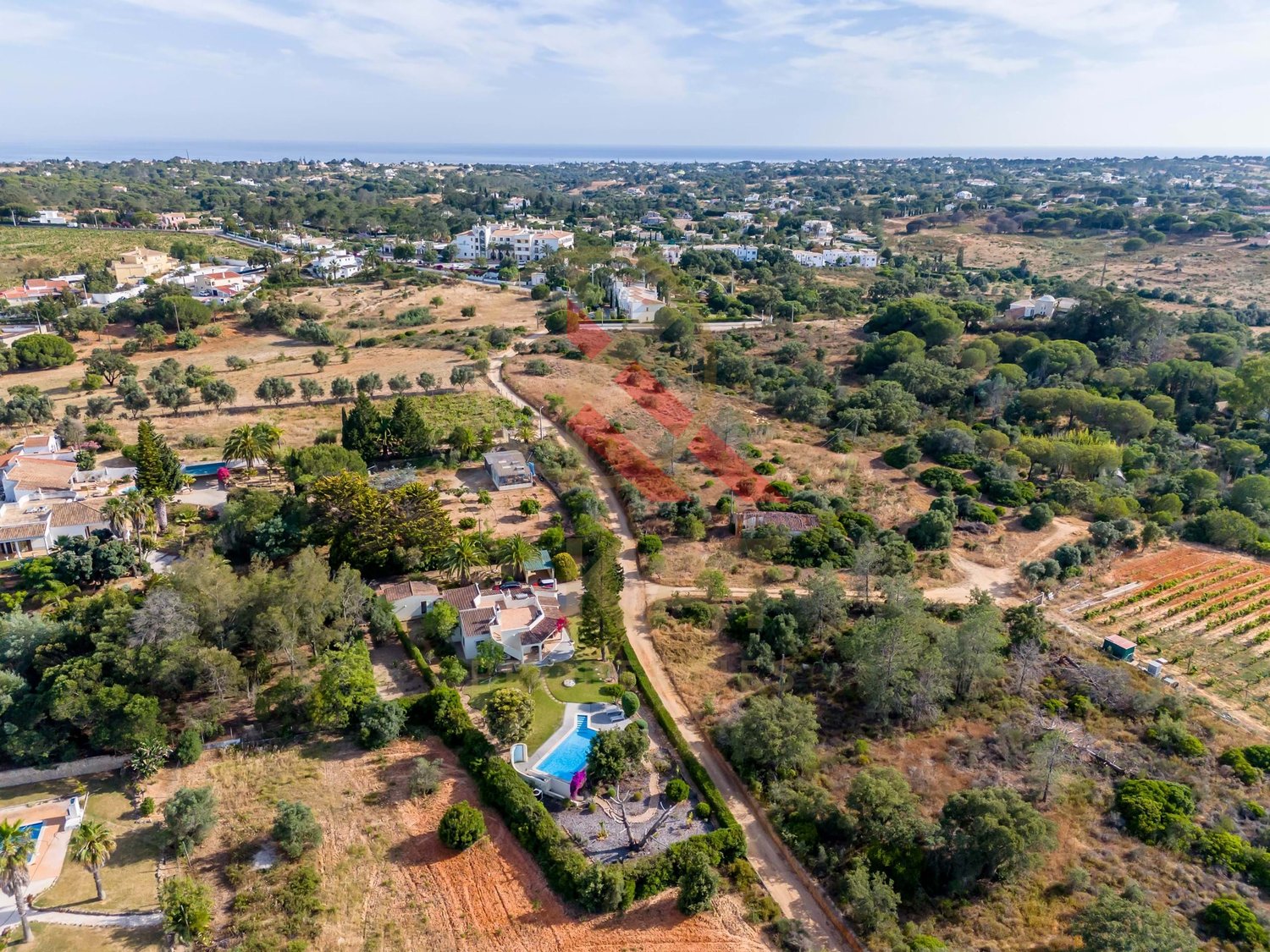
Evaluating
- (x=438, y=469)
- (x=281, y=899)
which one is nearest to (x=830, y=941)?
(x=281, y=899)

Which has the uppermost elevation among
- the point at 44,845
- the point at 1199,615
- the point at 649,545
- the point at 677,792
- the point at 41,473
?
the point at 41,473

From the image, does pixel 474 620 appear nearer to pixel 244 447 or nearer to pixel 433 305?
pixel 244 447

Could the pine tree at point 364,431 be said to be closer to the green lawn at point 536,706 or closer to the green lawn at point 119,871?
the green lawn at point 536,706

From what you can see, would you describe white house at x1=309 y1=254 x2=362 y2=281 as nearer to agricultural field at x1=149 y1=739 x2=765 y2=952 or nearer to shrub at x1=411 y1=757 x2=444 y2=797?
agricultural field at x1=149 y1=739 x2=765 y2=952

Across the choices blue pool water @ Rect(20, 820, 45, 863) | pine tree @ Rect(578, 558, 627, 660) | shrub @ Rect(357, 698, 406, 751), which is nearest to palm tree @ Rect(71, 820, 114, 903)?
blue pool water @ Rect(20, 820, 45, 863)

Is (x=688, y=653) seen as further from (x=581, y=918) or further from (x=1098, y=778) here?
(x=1098, y=778)

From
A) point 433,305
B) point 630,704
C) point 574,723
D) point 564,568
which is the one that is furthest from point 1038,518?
point 433,305

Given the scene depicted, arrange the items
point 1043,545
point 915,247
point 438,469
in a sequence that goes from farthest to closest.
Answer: point 915,247
point 438,469
point 1043,545
